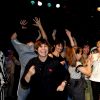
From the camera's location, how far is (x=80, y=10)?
24.2 m

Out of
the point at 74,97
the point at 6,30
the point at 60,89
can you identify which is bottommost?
the point at 74,97

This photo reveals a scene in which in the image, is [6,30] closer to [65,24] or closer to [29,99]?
[65,24]

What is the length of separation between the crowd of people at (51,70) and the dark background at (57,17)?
754 cm

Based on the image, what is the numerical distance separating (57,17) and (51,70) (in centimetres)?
1754

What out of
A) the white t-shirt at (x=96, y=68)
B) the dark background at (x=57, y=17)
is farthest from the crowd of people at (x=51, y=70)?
the dark background at (x=57, y=17)

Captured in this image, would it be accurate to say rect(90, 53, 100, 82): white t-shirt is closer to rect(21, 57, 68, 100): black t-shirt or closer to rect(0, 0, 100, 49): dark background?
rect(21, 57, 68, 100): black t-shirt

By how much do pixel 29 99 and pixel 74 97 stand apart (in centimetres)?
328

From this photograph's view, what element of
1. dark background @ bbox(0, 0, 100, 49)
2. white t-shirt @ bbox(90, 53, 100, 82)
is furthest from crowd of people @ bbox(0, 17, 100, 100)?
dark background @ bbox(0, 0, 100, 49)

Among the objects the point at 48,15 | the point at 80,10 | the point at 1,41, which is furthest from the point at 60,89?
the point at 80,10

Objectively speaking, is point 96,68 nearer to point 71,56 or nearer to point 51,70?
point 71,56

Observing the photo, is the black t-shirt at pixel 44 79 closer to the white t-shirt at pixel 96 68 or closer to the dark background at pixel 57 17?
the white t-shirt at pixel 96 68

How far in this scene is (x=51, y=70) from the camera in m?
5.91

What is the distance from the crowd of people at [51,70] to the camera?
5836mm

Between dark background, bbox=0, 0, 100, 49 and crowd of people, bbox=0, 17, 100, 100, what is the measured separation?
7540mm
